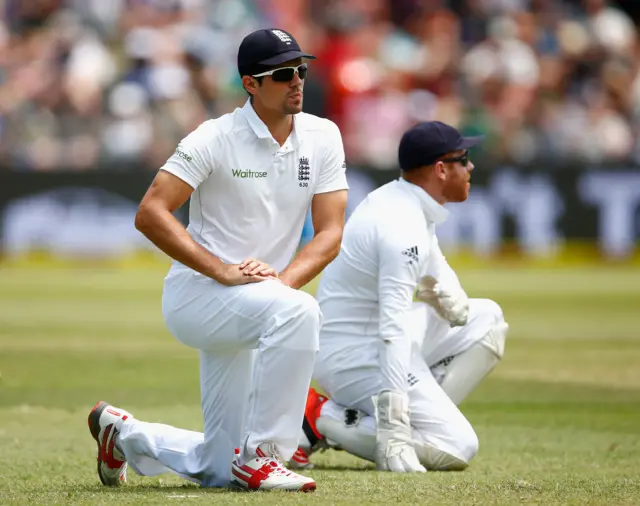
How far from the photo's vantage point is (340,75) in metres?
21.3

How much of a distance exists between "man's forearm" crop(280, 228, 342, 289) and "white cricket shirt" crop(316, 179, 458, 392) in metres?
0.86

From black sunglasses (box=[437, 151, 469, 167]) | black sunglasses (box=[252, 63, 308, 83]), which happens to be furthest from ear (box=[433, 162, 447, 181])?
black sunglasses (box=[252, 63, 308, 83])

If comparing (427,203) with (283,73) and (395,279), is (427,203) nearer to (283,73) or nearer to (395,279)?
(395,279)

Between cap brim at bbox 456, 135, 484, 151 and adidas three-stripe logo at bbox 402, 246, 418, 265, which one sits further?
Answer: cap brim at bbox 456, 135, 484, 151

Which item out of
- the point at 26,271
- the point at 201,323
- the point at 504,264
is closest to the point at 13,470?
the point at 201,323

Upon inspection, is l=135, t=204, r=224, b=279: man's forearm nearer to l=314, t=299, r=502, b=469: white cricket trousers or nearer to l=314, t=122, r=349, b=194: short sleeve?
l=314, t=122, r=349, b=194: short sleeve

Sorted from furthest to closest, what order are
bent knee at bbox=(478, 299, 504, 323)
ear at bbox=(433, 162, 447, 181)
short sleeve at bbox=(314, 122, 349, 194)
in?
bent knee at bbox=(478, 299, 504, 323), ear at bbox=(433, 162, 447, 181), short sleeve at bbox=(314, 122, 349, 194)

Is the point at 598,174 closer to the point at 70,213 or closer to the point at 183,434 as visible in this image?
the point at 70,213

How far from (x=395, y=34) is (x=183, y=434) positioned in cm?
1816

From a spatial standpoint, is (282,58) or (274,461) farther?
(282,58)

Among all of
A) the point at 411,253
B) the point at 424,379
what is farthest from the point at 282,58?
the point at 424,379

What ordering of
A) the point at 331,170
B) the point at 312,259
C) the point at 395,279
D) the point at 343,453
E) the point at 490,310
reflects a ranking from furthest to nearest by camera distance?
1. the point at 343,453
2. the point at 490,310
3. the point at 395,279
4. the point at 331,170
5. the point at 312,259

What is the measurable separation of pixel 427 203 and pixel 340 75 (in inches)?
587

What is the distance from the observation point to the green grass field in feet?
17.3
